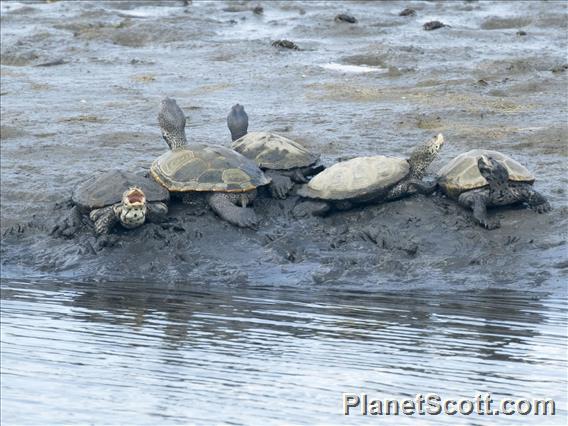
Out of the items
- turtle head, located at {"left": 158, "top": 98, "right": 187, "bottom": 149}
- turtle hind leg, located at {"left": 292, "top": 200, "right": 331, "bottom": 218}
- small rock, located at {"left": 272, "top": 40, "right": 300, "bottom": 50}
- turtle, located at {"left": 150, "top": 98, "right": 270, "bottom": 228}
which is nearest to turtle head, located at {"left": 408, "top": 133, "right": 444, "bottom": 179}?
turtle hind leg, located at {"left": 292, "top": 200, "right": 331, "bottom": 218}

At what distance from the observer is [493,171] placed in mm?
10391

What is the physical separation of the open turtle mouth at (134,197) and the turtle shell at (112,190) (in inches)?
8.7

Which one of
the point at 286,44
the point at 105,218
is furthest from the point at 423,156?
the point at 286,44

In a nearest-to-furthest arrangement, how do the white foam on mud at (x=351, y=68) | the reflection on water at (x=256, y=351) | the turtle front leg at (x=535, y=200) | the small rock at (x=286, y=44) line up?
1. the reflection on water at (x=256, y=351)
2. the turtle front leg at (x=535, y=200)
3. the white foam on mud at (x=351, y=68)
4. the small rock at (x=286, y=44)

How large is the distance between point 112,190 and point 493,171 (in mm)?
3056

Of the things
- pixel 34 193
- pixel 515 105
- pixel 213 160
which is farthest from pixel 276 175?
pixel 515 105

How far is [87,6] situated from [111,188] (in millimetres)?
15240

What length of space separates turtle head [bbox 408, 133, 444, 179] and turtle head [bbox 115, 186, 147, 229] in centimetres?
224

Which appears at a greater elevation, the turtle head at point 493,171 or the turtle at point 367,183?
the turtle head at point 493,171

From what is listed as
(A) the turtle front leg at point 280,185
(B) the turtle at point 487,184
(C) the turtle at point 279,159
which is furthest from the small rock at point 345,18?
(B) the turtle at point 487,184

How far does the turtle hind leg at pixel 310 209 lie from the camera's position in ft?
35.6

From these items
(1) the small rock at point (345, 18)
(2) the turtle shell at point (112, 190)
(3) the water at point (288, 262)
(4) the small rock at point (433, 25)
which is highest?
(2) the turtle shell at point (112, 190)

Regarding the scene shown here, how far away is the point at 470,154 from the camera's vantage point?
1086 centimetres

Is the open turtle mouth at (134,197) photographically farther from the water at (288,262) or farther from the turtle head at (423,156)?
the turtle head at (423,156)
